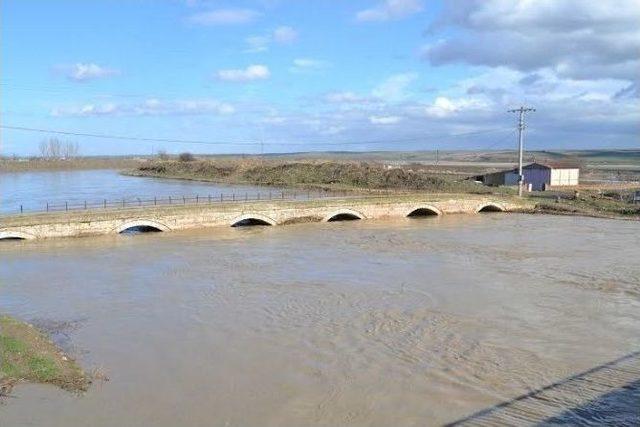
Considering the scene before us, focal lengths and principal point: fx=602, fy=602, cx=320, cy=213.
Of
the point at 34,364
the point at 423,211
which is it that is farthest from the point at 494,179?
the point at 34,364

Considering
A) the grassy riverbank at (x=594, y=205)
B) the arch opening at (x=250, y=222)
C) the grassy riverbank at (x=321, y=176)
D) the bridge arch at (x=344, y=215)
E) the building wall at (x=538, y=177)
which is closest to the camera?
the arch opening at (x=250, y=222)

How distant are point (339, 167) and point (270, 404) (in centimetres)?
7453

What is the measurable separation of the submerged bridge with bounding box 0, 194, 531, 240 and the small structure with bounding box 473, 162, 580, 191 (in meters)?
15.7

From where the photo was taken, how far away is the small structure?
66688mm

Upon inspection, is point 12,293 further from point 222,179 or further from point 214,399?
point 222,179

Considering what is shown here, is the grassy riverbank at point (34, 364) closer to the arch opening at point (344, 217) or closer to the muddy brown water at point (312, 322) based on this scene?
the muddy brown water at point (312, 322)

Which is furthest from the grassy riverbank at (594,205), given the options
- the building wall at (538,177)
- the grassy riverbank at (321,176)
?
the building wall at (538,177)

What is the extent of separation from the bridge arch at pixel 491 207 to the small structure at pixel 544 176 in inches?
579

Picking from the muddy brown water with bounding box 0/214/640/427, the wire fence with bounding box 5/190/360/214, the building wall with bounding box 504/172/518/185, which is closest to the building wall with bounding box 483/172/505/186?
the building wall with bounding box 504/172/518/185

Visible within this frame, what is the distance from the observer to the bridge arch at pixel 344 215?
43.6 metres

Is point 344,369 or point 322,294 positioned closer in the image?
point 344,369

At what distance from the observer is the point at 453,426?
1191 cm

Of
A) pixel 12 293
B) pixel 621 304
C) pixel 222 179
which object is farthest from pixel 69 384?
pixel 222 179

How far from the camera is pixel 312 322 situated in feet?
63.2
